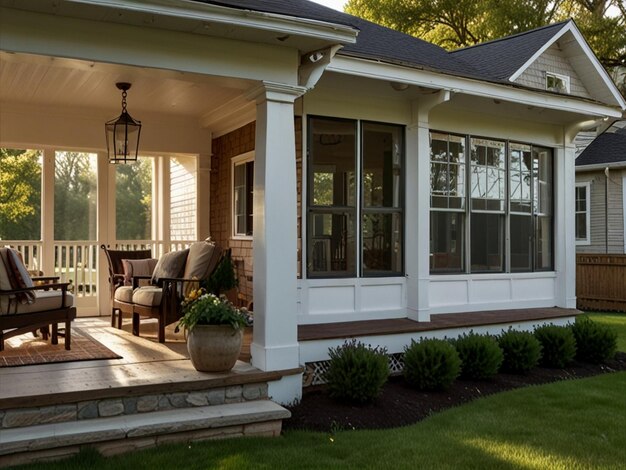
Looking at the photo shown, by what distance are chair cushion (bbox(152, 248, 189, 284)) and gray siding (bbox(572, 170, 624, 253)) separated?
1180 centimetres

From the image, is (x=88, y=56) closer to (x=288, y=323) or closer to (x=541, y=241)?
(x=288, y=323)

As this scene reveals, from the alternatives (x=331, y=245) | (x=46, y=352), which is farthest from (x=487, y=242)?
(x=46, y=352)

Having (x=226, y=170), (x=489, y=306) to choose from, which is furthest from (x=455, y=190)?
(x=226, y=170)

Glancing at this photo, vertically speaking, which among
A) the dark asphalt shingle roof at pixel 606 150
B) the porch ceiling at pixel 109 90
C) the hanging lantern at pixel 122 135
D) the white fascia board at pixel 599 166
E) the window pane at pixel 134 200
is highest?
the dark asphalt shingle roof at pixel 606 150

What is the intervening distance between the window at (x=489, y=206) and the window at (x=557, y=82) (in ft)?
9.28

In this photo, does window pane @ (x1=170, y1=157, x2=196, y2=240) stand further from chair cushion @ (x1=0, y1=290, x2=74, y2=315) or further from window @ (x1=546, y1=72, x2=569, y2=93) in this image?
window @ (x1=546, y1=72, x2=569, y2=93)

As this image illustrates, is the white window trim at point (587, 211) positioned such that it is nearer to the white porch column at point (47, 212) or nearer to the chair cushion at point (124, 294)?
the chair cushion at point (124, 294)

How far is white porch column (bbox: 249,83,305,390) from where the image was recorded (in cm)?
492

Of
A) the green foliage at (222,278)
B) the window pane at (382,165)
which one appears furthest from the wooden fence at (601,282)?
the green foliage at (222,278)

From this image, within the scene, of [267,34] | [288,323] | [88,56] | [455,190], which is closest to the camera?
[88,56]

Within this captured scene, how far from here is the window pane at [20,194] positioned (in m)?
7.30

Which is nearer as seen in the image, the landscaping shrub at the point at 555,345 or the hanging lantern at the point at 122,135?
the hanging lantern at the point at 122,135

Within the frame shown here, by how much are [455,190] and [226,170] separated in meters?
2.80

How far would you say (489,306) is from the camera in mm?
7512
